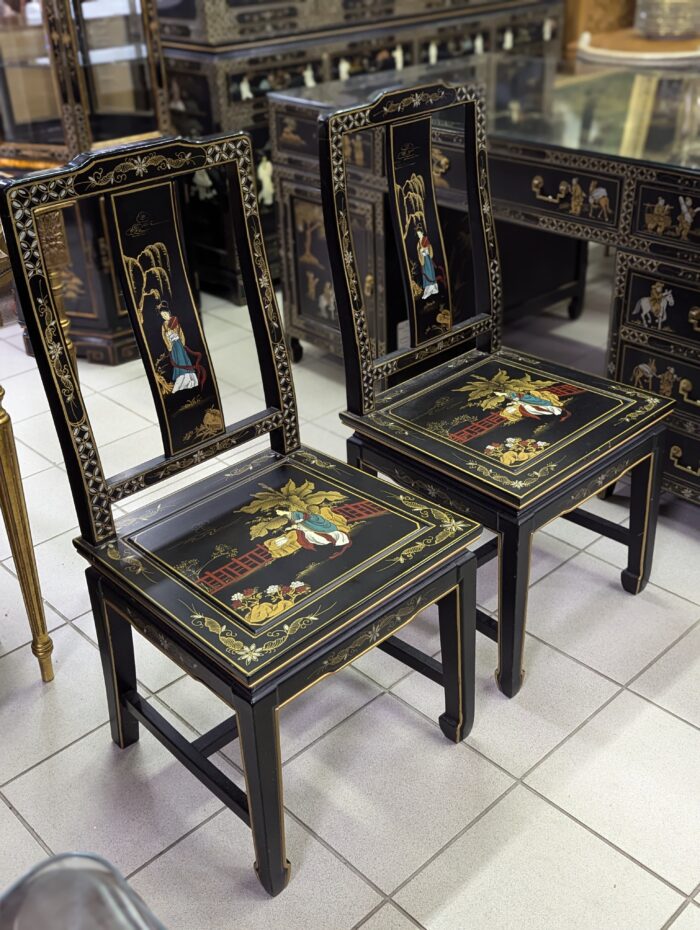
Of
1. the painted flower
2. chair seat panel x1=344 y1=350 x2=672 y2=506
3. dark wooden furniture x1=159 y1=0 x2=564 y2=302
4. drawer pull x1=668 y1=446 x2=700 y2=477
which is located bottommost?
drawer pull x1=668 y1=446 x2=700 y2=477

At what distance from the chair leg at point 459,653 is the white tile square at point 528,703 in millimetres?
59

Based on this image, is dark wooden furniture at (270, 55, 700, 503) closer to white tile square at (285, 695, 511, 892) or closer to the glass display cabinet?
the glass display cabinet

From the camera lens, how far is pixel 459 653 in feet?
5.56

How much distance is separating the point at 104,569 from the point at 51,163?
6.82 feet

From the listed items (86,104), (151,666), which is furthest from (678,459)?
(86,104)

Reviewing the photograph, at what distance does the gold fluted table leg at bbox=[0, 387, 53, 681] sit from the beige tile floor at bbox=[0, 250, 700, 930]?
84 millimetres

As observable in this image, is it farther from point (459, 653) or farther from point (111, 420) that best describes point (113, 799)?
point (111, 420)

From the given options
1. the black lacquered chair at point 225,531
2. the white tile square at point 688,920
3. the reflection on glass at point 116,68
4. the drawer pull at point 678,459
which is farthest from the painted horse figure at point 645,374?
the reflection on glass at point 116,68

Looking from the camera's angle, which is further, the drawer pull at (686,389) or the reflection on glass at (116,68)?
the reflection on glass at (116,68)

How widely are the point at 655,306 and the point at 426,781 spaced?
47.5 inches

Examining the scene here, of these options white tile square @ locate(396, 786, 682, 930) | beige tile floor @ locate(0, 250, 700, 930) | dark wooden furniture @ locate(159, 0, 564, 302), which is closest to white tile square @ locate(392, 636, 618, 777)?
beige tile floor @ locate(0, 250, 700, 930)

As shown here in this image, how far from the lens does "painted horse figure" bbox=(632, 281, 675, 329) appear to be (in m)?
2.21

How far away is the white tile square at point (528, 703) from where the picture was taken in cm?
179

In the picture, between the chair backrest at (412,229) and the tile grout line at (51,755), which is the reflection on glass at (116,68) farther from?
the tile grout line at (51,755)
